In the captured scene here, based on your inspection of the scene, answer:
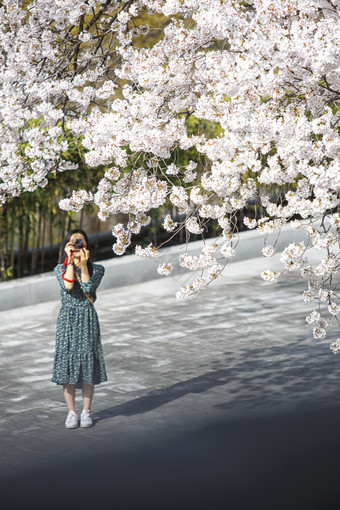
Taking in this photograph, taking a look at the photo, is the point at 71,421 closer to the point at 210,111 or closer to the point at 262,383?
the point at 262,383

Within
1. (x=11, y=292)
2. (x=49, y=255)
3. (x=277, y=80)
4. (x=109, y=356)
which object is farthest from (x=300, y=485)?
(x=49, y=255)

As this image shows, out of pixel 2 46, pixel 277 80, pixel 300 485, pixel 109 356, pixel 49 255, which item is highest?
pixel 2 46

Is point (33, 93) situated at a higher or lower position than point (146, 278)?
higher

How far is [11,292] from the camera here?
9.46 metres

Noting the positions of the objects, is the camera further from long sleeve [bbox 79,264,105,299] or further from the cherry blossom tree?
the cherry blossom tree

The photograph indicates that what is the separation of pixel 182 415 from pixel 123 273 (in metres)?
4.49

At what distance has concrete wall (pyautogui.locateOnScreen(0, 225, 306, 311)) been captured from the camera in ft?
31.3

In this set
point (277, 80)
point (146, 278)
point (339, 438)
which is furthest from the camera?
point (146, 278)

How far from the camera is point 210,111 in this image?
4.87 meters

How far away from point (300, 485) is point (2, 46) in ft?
12.9

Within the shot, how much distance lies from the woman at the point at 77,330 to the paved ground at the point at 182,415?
0.27m

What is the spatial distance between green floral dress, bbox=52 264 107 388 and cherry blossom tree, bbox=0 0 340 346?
0.56 m

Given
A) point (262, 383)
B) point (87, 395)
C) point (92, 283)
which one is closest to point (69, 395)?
point (87, 395)

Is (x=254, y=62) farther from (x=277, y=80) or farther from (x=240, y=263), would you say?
(x=240, y=263)
